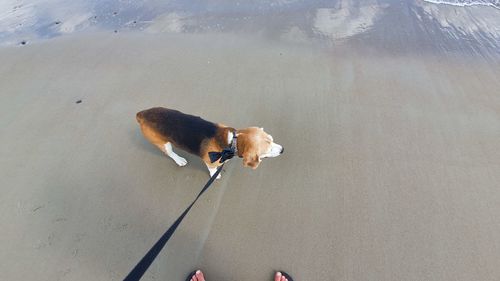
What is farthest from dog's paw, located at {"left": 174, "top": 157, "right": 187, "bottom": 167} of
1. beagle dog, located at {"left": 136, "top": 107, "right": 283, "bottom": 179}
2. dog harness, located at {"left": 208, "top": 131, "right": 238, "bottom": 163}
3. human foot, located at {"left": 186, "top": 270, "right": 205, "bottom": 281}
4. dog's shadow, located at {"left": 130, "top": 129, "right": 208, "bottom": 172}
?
human foot, located at {"left": 186, "top": 270, "right": 205, "bottom": 281}

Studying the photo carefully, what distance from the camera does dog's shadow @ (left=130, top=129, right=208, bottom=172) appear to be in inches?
149

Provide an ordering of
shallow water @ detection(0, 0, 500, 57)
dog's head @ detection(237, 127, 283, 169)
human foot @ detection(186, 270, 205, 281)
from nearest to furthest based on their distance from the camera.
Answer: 1. human foot @ detection(186, 270, 205, 281)
2. dog's head @ detection(237, 127, 283, 169)
3. shallow water @ detection(0, 0, 500, 57)

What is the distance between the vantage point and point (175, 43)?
18.3 feet

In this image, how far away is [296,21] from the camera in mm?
5914

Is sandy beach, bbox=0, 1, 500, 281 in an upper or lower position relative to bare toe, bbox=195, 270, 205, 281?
upper

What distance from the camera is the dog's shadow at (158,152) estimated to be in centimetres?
379

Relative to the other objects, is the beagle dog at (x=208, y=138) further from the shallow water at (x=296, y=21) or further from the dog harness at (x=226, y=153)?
the shallow water at (x=296, y=21)

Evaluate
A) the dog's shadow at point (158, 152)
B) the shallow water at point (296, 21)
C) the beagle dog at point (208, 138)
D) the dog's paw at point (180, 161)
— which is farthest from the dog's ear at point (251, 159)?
the shallow water at point (296, 21)

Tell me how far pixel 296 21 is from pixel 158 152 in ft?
12.9

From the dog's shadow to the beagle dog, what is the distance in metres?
0.34

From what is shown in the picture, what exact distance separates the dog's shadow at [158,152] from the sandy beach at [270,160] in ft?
0.08

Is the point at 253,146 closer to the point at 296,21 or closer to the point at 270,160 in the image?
the point at 270,160

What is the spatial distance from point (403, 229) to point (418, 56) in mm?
3353

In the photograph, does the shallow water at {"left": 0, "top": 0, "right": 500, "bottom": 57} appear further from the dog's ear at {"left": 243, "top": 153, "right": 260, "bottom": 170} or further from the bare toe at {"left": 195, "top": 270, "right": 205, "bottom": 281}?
the bare toe at {"left": 195, "top": 270, "right": 205, "bottom": 281}
